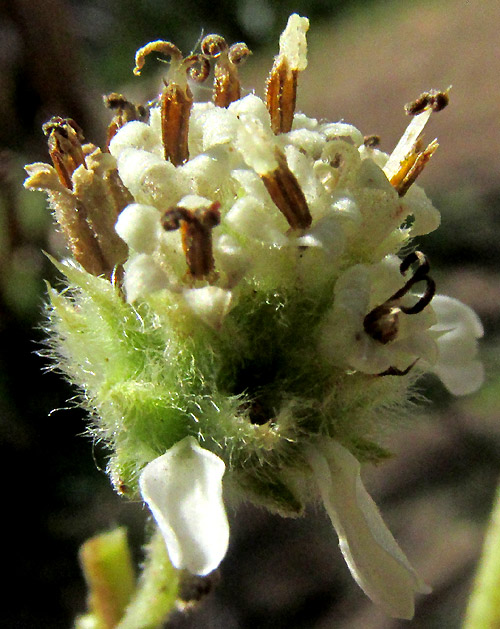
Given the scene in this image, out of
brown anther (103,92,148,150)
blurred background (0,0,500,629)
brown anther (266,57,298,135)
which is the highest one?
brown anther (103,92,148,150)

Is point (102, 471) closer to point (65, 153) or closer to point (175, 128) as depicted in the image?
point (65, 153)

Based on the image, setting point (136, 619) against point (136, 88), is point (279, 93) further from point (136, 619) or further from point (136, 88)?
point (136, 88)

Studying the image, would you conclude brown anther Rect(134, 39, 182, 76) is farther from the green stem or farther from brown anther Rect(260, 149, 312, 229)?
the green stem

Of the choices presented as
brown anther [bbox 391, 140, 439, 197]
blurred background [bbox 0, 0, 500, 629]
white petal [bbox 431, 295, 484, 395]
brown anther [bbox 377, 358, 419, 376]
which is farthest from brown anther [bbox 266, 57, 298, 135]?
blurred background [bbox 0, 0, 500, 629]

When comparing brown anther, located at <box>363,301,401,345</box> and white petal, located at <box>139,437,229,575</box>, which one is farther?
brown anther, located at <box>363,301,401,345</box>

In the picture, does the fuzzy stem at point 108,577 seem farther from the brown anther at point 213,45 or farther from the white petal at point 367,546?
the brown anther at point 213,45

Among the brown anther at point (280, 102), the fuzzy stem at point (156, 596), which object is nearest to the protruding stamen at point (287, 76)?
the brown anther at point (280, 102)
